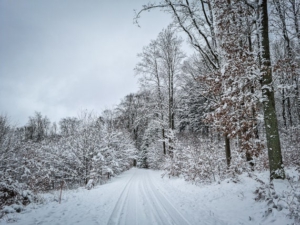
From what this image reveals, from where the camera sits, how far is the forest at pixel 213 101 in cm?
616

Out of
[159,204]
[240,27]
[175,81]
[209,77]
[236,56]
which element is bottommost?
[159,204]

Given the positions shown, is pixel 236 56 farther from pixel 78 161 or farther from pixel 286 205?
pixel 78 161

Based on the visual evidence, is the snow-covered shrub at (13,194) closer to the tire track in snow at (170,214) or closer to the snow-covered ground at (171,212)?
the snow-covered ground at (171,212)

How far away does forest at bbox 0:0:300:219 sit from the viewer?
6164mm

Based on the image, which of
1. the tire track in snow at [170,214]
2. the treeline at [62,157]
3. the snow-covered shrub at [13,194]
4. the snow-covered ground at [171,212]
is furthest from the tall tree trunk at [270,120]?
the treeline at [62,157]

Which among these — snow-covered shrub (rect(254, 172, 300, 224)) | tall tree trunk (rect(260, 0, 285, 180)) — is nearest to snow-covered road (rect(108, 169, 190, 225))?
snow-covered shrub (rect(254, 172, 300, 224))

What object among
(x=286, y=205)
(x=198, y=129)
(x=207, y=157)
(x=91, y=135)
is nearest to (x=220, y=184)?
(x=207, y=157)

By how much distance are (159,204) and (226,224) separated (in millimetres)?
2800

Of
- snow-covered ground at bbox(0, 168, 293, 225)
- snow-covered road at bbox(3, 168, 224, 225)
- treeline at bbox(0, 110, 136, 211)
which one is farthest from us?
treeline at bbox(0, 110, 136, 211)

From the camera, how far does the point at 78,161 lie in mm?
13852

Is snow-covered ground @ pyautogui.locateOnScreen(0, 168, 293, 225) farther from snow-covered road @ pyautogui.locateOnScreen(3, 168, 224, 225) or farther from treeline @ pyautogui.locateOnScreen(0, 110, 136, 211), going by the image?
treeline @ pyautogui.locateOnScreen(0, 110, 136, 211)

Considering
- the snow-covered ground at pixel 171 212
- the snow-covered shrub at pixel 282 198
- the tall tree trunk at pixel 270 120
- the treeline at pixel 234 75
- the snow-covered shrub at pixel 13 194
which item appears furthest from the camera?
the snow-covered shrub at pixel 13 194

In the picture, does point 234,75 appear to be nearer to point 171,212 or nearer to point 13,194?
point 171,212

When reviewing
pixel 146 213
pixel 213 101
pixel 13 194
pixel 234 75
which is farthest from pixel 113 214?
pixel 213 101
